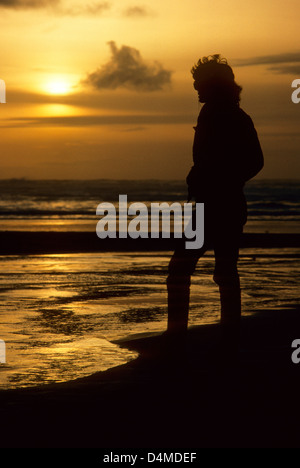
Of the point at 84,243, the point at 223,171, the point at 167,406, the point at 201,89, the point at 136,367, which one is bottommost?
the point at 167,406

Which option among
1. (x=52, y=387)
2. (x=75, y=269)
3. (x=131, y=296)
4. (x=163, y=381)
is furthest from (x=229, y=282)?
(x=75, y=269)

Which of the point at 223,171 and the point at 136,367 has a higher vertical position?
the point at 223,171

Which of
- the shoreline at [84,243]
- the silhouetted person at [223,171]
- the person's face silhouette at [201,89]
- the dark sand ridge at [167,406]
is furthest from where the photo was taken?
the shoreline at [84,243]

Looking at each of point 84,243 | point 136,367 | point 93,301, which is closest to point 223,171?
point 136,367

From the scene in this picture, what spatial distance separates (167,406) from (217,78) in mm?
2475

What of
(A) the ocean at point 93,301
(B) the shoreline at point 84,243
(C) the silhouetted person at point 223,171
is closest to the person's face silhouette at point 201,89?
(C) the silhouetted person at point 223,171

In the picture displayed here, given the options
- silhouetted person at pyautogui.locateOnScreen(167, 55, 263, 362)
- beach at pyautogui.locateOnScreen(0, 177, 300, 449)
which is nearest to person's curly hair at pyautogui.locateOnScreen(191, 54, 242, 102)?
→ silhouetted person at pyautogui.locateOnScreen(167, 55, 263, 362)

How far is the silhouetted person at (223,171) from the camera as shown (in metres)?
5.84

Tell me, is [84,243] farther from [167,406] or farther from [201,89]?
[167,406]

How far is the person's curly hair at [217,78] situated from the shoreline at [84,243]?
11.8 m

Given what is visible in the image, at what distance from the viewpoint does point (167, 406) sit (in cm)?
478

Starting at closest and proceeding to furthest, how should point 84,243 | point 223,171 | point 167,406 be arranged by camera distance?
point 167,406
point 223,171
point 84,243

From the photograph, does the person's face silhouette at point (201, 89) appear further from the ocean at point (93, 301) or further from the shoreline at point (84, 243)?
the shoreline at point (84, 243)
